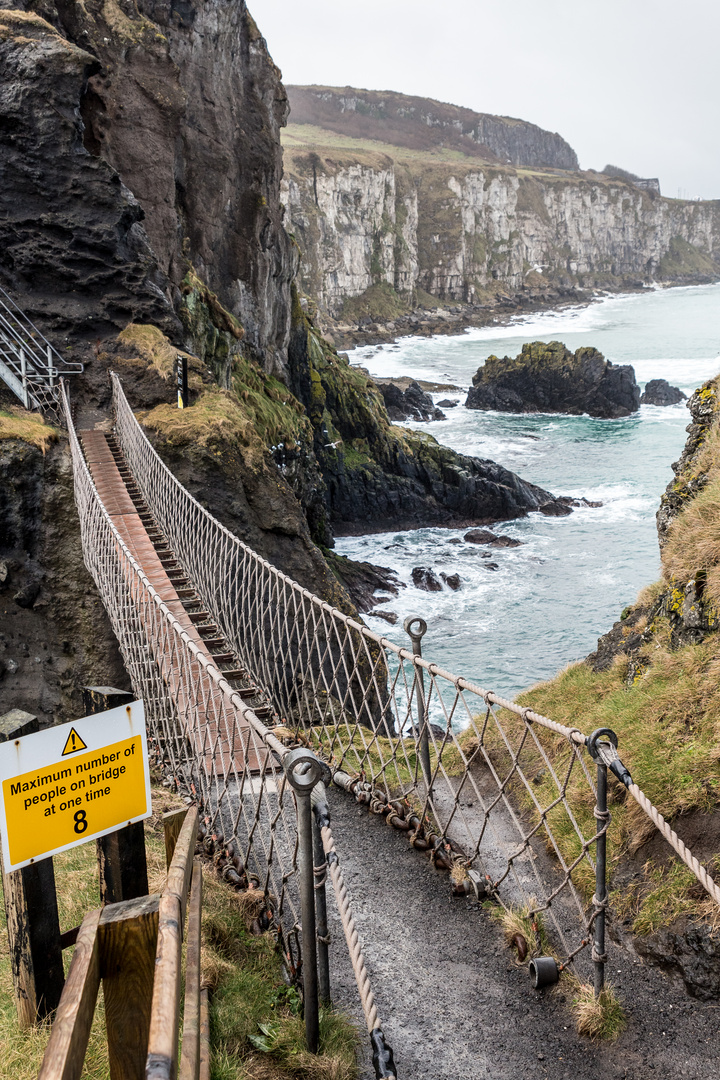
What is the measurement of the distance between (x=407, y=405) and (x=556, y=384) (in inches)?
392

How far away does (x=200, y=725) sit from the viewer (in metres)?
5.35

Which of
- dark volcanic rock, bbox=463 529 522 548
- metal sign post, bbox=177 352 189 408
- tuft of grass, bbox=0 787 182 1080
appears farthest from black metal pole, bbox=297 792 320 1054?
dark volcanic rock, bbox=463 529 522 548

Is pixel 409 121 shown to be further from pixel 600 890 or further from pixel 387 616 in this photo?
pixel 600 890

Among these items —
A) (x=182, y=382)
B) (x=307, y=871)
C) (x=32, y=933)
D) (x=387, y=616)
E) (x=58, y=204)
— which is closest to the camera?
(x=32, y=933)

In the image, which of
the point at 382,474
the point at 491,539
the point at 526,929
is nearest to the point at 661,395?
the point at 382,474

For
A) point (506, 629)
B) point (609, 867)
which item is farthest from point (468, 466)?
point (609, 867)

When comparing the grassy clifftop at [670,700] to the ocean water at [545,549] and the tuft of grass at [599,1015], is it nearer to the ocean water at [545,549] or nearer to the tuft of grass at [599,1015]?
the tuft of grass at [599,1015]

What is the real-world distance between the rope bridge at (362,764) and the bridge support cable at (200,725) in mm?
22

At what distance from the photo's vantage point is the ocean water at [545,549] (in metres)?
20.8

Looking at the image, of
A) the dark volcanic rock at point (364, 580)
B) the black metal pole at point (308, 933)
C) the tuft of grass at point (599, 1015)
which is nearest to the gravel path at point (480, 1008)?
the tuft of grass at point (599, 1015)

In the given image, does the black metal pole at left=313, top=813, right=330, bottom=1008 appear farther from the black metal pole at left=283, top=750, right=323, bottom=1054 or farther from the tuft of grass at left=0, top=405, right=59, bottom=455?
the tuft of grass at left=0, top=405, right=59, bottom=455

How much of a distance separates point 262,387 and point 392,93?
6413 inches

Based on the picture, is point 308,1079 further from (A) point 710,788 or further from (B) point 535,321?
(B) point 535,321

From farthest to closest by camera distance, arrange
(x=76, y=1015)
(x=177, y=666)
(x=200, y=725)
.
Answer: (x=177, y=666) → (x=200, y=725) → (x=76, y=1015)
